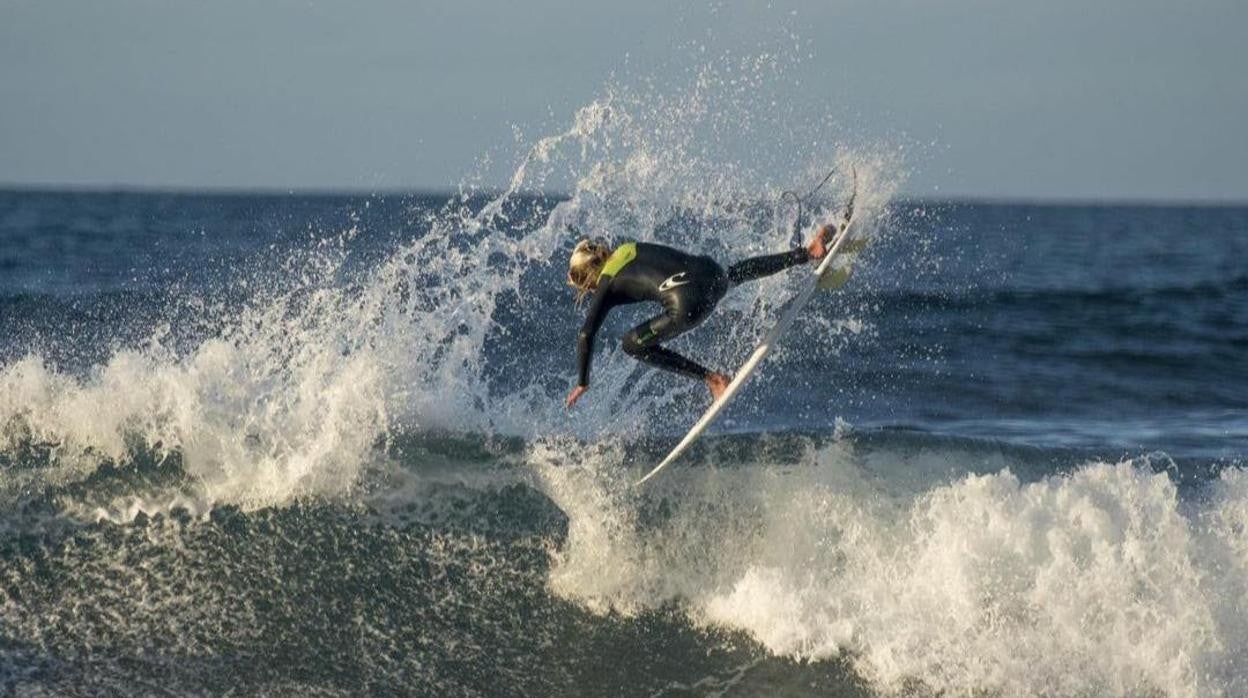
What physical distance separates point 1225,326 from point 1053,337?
10.6 feet

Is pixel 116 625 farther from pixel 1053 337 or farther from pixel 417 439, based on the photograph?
pixel 1053 337

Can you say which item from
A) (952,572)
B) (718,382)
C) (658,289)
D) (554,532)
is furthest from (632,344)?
(952,572)

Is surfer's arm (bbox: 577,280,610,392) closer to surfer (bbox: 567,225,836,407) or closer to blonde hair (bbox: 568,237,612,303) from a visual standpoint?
surfer (bbox: 567,225,836,407)

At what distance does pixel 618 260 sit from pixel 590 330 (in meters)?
0.52

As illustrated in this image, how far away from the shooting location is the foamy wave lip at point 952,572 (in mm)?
7801

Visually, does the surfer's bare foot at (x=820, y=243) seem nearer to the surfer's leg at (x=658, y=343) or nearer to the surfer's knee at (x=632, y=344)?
the surfer's leg at (x=658, y=343)

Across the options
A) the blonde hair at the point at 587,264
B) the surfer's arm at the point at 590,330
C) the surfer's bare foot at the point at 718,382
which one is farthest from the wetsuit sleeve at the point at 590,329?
the surfer's bare foot at the point at 718,382

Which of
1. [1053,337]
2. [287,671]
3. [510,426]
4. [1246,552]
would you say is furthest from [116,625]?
[1053,337]

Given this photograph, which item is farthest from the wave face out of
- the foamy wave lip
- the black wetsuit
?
the black wetsuit

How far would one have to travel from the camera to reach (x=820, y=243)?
29.7 ft

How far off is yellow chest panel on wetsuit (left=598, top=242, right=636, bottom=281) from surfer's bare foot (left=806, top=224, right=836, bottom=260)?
1.23 meters

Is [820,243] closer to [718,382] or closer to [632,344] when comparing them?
[718,382]

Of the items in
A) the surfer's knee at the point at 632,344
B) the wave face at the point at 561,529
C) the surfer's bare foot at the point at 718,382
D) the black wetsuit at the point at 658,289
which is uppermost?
the black wetsuit at the point at 658,289

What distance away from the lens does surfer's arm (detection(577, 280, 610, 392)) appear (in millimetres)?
8281
